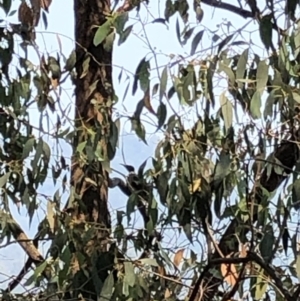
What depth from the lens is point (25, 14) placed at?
4.65 ft

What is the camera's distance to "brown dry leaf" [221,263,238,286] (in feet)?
4.51

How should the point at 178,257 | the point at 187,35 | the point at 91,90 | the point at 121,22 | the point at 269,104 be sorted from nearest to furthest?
1. the point at 269,104
2. the point at 121,22
3. the point at 187,35
4. the point at 178,257
5. the point at 91,90

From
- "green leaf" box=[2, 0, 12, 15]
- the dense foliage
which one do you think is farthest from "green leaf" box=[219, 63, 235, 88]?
"green leaf" box=[2, 0, 12, 15]

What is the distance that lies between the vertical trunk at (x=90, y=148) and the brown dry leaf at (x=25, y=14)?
21cm

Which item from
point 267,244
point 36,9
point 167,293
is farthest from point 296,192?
point 36,9

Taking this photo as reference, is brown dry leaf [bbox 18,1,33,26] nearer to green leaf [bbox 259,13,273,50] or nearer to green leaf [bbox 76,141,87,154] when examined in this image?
green leaf [bbox 76,141,87,154]

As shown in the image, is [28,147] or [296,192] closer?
[296,192]

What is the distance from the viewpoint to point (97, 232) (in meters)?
1.51

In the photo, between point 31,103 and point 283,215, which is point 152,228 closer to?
point 283,215

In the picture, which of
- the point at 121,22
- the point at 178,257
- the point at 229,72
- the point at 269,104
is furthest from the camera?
the point at 178,257

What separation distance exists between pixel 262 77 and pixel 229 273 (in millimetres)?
412

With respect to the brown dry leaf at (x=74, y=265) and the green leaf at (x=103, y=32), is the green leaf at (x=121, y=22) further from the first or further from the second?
the brown dry leaf at (x=74, y=265)

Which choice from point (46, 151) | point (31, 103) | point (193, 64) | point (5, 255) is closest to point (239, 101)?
→ point (193, 64)

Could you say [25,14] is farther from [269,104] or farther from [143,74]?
[269,104]
